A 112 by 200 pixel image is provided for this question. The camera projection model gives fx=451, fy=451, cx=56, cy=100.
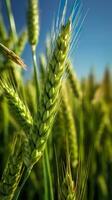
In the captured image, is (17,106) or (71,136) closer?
(17,106)

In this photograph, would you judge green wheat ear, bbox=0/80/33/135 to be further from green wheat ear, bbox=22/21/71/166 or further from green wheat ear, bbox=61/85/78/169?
green wheat ear, bbox=61/85/78/169

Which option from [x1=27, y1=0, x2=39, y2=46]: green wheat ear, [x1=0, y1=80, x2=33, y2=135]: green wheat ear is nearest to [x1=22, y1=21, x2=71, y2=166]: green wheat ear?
[x1=0, y1=80, x2=33, y2=135]: green wheat ear

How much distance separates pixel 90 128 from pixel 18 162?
187cm

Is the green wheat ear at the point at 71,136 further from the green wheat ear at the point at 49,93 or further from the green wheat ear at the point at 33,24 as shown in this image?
the green wheat ear at the point at 49,93

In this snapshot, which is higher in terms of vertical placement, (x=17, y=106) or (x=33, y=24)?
(x=33, y=24)

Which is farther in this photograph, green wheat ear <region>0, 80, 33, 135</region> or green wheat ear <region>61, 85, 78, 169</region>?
green wheat ear <region>61, 85, 78, 169</region>

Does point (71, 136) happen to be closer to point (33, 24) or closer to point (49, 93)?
point (33, 24)

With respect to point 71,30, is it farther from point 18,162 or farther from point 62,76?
point 18,162

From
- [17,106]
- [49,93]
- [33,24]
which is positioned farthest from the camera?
[33,24]

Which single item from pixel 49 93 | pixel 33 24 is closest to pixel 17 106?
pixel 49 93

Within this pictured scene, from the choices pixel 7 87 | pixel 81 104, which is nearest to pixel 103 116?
pixel 81 104

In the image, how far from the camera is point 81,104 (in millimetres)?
2201

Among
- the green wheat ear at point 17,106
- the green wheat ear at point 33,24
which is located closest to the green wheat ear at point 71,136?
the green wheat ear at point 33,24

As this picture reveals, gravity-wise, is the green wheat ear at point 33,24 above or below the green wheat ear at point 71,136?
above
